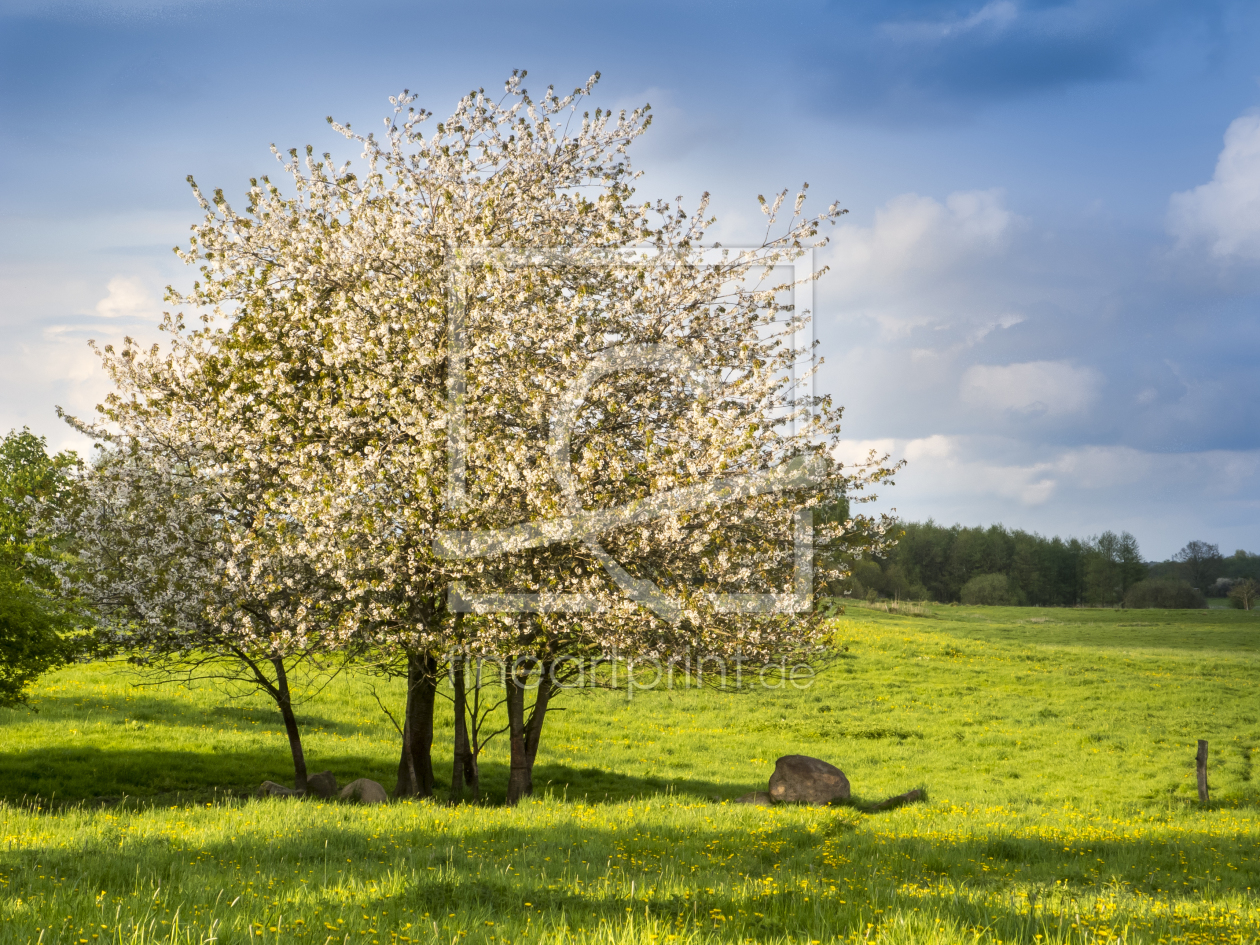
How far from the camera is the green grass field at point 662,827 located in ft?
25.6

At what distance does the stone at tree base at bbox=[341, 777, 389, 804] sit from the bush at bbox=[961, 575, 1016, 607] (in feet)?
401

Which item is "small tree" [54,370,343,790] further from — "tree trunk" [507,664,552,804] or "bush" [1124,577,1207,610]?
"bush" [1124,577,1207,610]

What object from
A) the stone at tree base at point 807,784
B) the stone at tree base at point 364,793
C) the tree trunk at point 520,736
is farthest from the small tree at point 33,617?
the stone at tree base at point 807,784

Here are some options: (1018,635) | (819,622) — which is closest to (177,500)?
(819,622)

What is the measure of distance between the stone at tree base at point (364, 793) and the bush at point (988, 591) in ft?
401

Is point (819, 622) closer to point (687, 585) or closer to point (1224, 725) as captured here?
point (687, 585)

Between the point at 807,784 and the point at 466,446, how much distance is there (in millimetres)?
13605

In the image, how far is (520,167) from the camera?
20.0 meters

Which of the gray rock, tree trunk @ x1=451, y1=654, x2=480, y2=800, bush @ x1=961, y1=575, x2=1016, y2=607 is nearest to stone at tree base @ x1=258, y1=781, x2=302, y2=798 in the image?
the gray rock

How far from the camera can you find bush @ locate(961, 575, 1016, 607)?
12888cm

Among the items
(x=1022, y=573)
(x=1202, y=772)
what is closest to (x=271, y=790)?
(x=1202, y=772)

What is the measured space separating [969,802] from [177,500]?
920 inches

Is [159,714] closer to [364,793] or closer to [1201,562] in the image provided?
[364,793]

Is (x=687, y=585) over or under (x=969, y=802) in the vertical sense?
over
